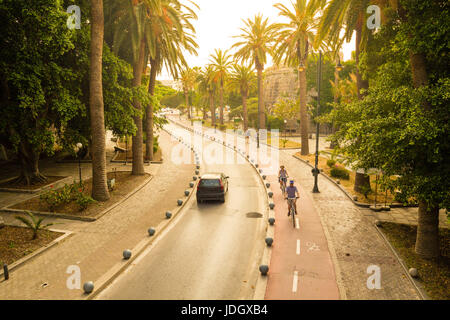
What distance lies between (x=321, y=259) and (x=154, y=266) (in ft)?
20.3

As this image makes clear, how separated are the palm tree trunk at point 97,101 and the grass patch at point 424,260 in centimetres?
1524

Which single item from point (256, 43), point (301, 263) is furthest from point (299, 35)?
point (301, 263)

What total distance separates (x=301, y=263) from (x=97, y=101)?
1376 centimetres

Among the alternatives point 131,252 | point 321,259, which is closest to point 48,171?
point 131,252

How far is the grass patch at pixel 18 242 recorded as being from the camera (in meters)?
12.2

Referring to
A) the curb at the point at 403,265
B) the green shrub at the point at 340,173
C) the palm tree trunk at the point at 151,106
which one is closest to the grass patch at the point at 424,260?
the curb at the point at 403,265

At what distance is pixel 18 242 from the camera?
1335 cm

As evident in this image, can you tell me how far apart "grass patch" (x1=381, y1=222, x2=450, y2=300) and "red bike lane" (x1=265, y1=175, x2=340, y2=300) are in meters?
2.80

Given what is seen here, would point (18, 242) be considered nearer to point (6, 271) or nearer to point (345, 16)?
point (6, 271)

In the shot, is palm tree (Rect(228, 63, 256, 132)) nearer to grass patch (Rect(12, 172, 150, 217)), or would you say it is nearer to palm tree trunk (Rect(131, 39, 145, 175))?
palm tree trunk (Rect(131, 39, 145, 175))

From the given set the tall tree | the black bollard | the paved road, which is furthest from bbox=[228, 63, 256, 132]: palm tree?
the black bollard

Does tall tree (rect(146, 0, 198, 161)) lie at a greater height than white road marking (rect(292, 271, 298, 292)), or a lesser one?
greater

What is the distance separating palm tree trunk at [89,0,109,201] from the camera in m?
17.6

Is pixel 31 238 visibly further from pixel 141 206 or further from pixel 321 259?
pixel 321 259
